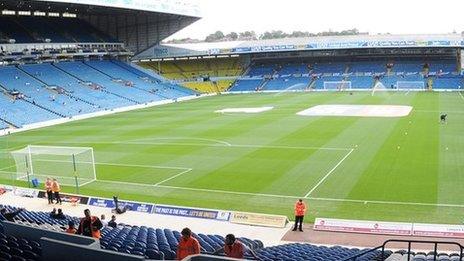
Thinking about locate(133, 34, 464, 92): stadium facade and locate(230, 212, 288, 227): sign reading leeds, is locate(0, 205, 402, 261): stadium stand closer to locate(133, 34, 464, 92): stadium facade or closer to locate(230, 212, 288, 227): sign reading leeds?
locate(230, 212, 288, 227): sign reading leeds

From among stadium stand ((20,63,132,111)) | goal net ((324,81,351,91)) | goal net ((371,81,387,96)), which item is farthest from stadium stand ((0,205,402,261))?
goal net ((324,81,351,91))

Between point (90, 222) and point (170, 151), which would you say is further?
point (170, 151)

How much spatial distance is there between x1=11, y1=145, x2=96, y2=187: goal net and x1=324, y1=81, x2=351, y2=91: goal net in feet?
188

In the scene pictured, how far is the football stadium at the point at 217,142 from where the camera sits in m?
15.7

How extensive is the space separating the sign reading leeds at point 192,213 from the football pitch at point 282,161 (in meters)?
1.47

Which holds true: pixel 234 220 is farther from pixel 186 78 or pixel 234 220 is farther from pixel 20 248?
pixel 186 78

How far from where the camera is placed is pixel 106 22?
279 feet

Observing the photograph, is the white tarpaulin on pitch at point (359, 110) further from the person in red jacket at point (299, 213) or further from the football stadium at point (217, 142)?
the person in red jacket at point (299, 213)

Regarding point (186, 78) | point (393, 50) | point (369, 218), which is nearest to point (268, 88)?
point (186, 78)

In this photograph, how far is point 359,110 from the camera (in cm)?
5138

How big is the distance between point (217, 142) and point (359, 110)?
20389 mm

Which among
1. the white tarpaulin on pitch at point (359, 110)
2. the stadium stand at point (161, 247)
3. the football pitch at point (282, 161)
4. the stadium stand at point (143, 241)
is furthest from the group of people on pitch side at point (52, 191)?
the white tarpaulin on pitch at point (359, 110)

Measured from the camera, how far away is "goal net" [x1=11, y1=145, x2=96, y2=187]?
2781cm

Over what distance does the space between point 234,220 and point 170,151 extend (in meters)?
15.4
